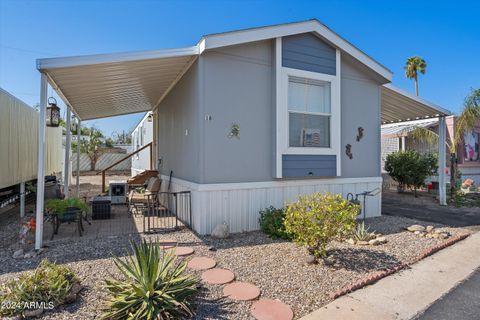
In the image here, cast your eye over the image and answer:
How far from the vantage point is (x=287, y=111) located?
591 centimetres

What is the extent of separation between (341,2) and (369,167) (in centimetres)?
547

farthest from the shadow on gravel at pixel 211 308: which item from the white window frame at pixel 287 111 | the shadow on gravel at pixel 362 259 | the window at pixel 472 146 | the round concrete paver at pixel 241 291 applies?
the window at pixel 472 146

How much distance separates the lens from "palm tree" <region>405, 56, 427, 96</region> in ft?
82.2

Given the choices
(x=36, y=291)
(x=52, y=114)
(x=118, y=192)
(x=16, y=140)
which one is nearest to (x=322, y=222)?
(x=36, y=291)

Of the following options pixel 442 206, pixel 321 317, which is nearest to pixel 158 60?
pixel 321 317

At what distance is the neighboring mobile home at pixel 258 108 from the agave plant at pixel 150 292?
2.45 meters

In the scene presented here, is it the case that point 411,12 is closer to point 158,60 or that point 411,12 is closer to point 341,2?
point 341,2

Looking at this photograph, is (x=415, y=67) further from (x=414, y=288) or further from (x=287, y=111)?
(x=414, y=288)

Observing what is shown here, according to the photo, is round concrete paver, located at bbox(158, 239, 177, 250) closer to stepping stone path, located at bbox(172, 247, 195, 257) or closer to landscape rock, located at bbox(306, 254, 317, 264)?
stepping stone path, located at bbox(172, 247, 195, 257)

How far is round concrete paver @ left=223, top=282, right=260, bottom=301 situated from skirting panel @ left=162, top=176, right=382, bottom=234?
2129 millimetres

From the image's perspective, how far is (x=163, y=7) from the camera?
8555mm

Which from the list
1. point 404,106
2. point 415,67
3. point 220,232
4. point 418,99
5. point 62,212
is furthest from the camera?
point 415,67

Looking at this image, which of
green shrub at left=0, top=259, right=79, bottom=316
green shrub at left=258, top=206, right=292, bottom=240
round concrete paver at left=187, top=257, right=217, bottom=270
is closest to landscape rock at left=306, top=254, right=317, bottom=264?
green shrub at left=258, top=206, right=292, bottom=240

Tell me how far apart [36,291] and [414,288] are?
13.8ft
